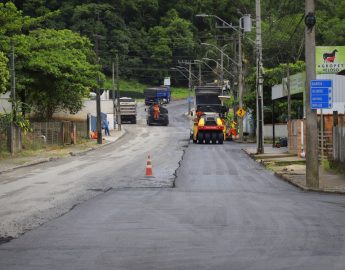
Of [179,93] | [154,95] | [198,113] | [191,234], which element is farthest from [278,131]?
[179,93]

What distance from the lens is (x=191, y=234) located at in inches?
424

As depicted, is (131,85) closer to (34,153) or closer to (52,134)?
(52,134)

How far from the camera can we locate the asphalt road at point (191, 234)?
8.55 meters

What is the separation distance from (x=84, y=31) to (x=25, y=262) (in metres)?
116

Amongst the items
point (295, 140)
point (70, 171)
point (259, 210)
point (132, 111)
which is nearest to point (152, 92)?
point (132, 111)

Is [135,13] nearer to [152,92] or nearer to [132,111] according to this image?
[152,92]

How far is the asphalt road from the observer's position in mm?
8555

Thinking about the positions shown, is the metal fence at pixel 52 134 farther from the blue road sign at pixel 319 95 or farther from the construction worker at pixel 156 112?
the construction worker at pixel 156 112

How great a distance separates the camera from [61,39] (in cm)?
5388

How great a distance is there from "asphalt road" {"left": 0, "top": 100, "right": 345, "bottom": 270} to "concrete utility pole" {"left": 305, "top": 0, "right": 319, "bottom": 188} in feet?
4.04

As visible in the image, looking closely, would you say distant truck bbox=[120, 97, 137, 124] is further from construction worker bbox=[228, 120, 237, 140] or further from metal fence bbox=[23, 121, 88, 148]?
metal fence bbox=[23, 121, 88, 148]

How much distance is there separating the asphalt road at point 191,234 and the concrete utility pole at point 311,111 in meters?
1.23

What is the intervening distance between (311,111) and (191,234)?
29.7ft

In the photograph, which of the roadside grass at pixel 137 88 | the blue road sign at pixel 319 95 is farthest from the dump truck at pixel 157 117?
the blue road sign at pixel 319 95
